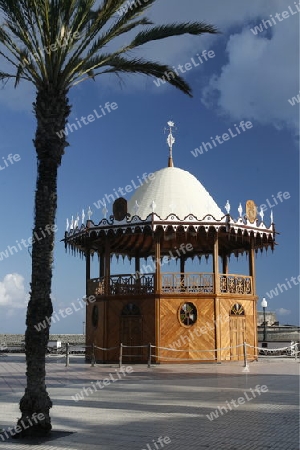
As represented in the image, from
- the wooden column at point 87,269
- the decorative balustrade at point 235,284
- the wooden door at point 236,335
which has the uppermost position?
the wooden column at point 87,269

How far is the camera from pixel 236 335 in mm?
27094

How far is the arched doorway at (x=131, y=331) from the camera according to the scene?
26359mm

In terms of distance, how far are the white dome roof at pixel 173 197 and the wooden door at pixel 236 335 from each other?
16.8 feet

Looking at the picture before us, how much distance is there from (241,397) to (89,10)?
10.1m

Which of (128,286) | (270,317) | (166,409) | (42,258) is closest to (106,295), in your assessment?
(128,286)

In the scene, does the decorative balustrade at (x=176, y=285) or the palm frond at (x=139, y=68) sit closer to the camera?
the palm frond at (x=139, y=68)

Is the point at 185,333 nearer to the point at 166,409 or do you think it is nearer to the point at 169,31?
the point at 166,409

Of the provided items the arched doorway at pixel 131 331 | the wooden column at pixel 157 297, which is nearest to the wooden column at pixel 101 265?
the arched doorway at pixel 131 331

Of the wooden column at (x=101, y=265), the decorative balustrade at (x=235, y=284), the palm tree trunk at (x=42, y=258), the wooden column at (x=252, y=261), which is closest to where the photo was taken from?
the palm tree trunk at (x=42, y=258)

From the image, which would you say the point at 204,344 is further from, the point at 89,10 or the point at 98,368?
the point at 89,10

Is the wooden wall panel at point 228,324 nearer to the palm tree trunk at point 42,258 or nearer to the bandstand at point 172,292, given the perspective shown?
the bandstand at point 172,292

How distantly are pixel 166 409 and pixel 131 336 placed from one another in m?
14.0

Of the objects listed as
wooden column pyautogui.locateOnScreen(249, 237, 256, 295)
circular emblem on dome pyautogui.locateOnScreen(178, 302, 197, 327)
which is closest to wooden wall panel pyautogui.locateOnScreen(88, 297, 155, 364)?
circular emblem on dome pyautogui.locateOnScreen(178, 302, 197, 327)

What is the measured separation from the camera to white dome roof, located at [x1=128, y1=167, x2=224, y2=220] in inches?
1088
